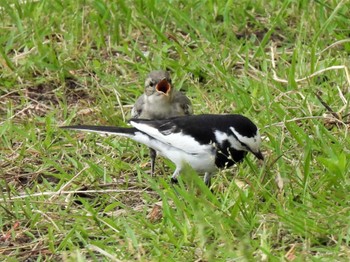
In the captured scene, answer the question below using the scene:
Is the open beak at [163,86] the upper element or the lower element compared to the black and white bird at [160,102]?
upper

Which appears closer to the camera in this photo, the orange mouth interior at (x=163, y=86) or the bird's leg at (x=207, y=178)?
the bird's leg at (x=207, y=178)

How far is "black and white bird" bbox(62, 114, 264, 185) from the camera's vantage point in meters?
6.39

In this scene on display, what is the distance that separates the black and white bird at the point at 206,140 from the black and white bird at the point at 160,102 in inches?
25.1

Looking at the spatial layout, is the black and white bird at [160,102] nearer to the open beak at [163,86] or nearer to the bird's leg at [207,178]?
the open beak at [163,86]

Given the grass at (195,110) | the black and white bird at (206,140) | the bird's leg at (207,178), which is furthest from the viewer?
the bird's leg at (207,178)

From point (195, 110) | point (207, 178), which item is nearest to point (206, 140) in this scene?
point (207, 178)

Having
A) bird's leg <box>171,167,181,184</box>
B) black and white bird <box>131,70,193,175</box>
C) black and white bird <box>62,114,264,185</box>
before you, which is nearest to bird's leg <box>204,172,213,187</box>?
black and white bird <box>62,114,264,185</box>

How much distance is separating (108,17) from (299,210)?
3660 mm

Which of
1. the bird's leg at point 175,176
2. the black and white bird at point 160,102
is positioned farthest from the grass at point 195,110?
the black and white bird at point 160,102

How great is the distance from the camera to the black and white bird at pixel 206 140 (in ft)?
21.0

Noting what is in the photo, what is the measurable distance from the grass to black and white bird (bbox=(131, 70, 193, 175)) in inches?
11.9

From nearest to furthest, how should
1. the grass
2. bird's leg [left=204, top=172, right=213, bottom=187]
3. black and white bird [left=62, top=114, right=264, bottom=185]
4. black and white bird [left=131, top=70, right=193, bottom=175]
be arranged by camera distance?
1. the grass
2. black and white bird [left=62, top=114, right=264, bottom=185]
3. bird's leg [left=204, top=172, right=213, bottom=187]
4. black and white bird [left=131, top=70, right=193, bottom=175]

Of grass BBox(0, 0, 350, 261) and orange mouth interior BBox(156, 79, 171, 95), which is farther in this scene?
orange mouth interior BBox(156, 79, 171, 95)

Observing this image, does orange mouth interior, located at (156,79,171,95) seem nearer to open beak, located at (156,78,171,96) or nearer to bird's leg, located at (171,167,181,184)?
open beak, located at (156,78,171,96)
